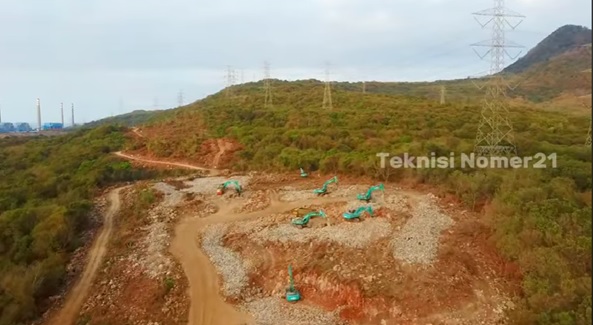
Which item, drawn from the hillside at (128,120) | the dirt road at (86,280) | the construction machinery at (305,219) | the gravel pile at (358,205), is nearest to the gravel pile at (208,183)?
the dirt road at (86,280)

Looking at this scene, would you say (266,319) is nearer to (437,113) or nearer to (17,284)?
(17,284)

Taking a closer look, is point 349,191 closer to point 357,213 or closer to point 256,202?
point 357,213

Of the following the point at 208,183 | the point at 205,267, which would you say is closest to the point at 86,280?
the point at 205,267

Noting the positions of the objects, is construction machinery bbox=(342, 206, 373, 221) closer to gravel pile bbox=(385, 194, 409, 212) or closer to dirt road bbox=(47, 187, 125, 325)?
gravel pile bbox=(385, 194, 409, 212)

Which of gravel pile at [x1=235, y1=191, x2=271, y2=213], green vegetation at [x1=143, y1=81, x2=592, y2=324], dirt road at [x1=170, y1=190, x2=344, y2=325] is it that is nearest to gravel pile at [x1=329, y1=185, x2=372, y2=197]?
dirt road at [x1=170, y1=190, x2=344, y2=325]

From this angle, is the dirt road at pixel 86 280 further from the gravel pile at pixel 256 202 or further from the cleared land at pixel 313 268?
the gravel pile at pixel 256 202

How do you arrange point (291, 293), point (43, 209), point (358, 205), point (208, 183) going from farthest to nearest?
point (208, 183) → point (43, 209) → point (358, 205) → point (291, 293)

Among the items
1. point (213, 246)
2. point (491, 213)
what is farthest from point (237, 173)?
point (491, 213)
